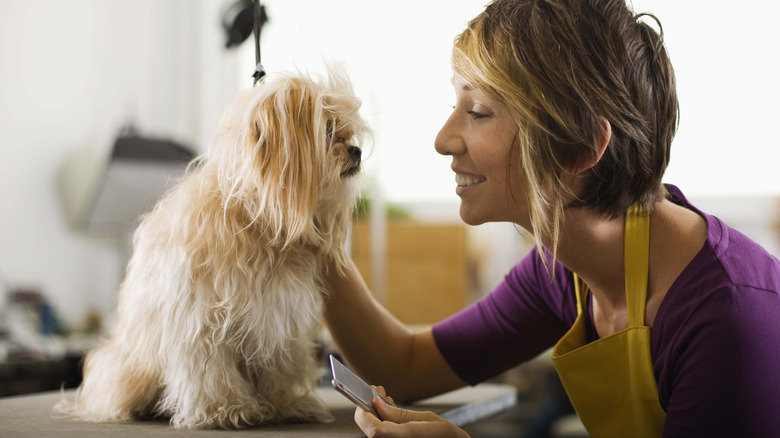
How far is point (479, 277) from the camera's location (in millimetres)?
4398

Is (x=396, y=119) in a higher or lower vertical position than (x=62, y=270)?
higher

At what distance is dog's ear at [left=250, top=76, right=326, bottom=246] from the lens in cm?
104

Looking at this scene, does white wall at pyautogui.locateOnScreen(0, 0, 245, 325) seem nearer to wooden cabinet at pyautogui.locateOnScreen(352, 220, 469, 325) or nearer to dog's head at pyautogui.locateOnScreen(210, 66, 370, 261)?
wooden cabinet at pyautogui.locateOnScreen(352, 220, 469, 325)

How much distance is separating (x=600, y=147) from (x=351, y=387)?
0.55m

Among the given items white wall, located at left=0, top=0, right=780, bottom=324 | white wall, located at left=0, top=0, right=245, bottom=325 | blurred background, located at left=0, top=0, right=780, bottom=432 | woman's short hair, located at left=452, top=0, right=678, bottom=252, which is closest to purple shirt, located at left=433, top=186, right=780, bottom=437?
woman's short hair, located at left=452, top=0, right=678, bottom=252

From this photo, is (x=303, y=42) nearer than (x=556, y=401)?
No

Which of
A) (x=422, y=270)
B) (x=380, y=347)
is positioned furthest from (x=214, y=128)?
(x=380, y=347)

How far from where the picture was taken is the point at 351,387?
0.90 metres

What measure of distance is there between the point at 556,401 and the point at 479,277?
3.84 feet

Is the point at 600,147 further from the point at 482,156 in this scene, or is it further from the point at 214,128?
the point at 214,128

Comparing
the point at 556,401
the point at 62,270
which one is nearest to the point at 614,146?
the point at 556,401

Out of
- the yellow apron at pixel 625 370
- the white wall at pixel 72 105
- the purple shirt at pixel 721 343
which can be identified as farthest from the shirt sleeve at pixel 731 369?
the white wall at pixel 72 105

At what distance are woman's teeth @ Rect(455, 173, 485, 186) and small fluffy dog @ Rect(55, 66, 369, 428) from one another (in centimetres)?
17

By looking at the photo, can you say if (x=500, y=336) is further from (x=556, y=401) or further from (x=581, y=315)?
(x=556, y=401)
